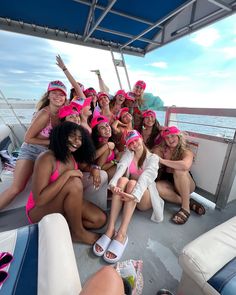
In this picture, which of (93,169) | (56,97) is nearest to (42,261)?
(93,169)

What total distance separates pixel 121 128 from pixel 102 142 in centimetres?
42

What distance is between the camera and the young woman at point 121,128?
2.10 meters

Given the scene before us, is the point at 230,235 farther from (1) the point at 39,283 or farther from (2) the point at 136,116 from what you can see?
(2) the point at 136,116

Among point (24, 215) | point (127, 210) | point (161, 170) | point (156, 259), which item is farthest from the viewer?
point (161, 170)

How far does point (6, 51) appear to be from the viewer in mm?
2543

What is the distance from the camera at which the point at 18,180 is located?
1.60m

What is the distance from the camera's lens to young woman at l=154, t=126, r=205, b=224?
1.75 m

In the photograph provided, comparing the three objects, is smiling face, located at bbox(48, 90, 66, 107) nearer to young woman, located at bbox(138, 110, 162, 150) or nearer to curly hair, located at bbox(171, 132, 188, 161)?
young woman, located at bbox(138, 110, 162, 150)

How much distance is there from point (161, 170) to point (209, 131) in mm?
781

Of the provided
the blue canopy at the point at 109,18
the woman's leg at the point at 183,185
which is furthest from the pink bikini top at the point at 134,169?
the blue canopy at the point at 109,18

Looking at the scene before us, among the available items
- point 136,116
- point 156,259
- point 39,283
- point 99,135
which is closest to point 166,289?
point 156,259

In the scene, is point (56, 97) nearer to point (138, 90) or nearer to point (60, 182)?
point (60, 182)

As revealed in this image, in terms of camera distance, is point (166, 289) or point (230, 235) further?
point (166, 289)

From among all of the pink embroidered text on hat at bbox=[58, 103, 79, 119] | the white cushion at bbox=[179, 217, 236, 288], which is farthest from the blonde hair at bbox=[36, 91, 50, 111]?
the white cushion at bbox=[179, 217, 236, 288]
